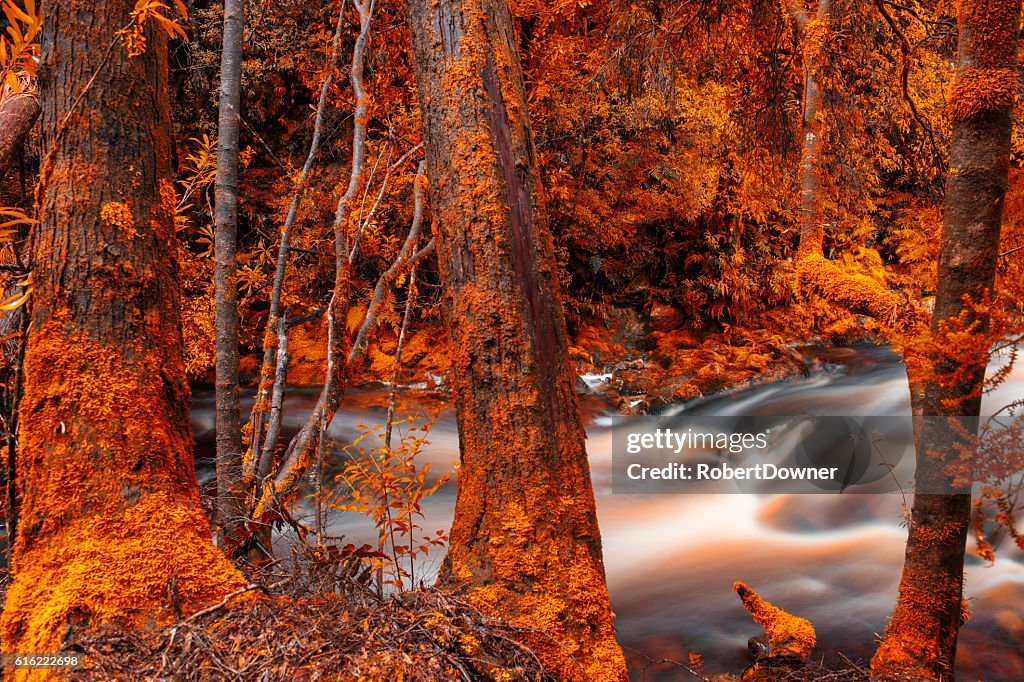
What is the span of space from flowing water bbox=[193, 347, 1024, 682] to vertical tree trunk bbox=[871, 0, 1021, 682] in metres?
0.70

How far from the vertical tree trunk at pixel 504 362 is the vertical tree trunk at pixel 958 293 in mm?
1969

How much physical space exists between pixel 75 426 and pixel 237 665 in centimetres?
86

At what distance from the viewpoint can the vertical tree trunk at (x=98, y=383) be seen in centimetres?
182

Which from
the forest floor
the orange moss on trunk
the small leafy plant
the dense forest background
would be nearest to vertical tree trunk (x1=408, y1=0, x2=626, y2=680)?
the dense forest background

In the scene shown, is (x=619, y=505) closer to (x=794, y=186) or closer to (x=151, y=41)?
A: (x=794, y=186)

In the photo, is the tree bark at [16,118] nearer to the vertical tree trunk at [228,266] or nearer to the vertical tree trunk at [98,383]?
the vertical tree trunk at [98,383]

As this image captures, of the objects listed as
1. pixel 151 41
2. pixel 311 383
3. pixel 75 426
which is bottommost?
pixel 311 383

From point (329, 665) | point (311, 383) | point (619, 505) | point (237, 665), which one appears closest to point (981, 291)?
point (329, 665)

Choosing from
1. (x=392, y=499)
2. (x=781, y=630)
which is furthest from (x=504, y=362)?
(x=781, y=630)

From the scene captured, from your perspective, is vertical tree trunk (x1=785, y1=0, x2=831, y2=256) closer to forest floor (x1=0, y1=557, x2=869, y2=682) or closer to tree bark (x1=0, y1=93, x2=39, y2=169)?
forest floor (x1=0, y1=557, x2=869, y2=682)

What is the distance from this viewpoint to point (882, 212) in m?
12.2

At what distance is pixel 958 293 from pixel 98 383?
3628 millimetres

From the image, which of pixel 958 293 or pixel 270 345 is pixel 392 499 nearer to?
pixel 270 345

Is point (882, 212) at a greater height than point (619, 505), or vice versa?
point (882, 212)
